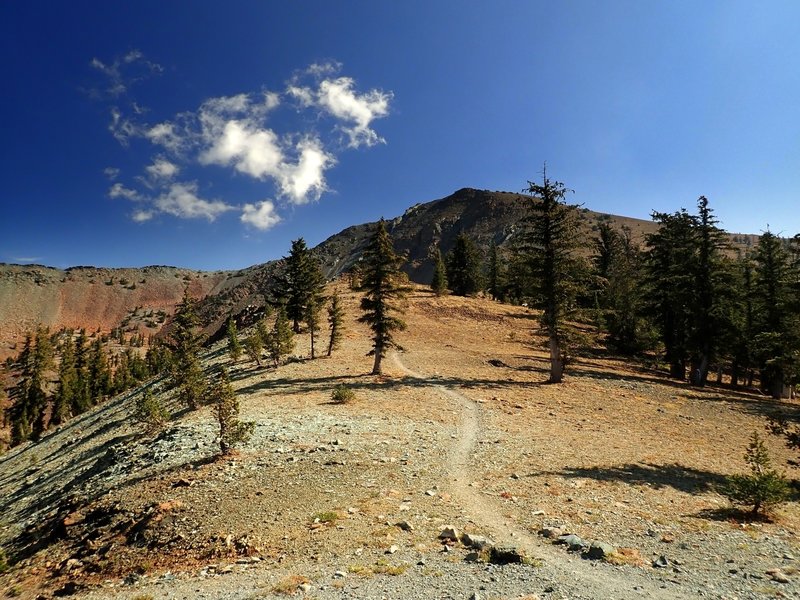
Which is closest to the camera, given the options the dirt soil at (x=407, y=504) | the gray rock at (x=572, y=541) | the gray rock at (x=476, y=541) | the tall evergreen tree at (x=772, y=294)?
the dirt soil at (x=407, y=504)

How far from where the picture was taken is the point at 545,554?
899 centimetres

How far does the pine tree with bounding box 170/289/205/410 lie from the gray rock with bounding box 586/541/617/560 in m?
22.4

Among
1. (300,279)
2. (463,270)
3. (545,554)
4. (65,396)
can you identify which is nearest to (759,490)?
(545,554)

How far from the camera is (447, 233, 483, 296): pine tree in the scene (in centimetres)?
8219

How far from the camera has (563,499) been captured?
12.0 m

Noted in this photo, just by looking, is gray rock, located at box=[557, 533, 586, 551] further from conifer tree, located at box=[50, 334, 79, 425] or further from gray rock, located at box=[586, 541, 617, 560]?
conifer tree, located at box=[50, 334, 79, 425]

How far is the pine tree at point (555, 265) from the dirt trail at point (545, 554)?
15792mm

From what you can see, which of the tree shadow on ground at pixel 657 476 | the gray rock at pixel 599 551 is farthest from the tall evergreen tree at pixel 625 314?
the gray rock at pixel 599 551

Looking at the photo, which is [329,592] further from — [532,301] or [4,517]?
[532,301]

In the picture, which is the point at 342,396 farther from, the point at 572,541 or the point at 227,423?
the point at 572,541

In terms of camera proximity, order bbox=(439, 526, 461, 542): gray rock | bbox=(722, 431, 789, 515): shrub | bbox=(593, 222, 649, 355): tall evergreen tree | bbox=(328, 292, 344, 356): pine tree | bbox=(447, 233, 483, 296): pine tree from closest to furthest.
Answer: bbox=(439, 526, 461, 542): gray rock < bbox=(722, 431, 789, 515): shrub < bbox=(328, 292, 344, 356): pine tree < bbox=(593, 222, 649, 355): tall evergreen tree < bbox=(447, 233, 483, 296): pine tree

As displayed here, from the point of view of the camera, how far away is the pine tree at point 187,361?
82.6 feet

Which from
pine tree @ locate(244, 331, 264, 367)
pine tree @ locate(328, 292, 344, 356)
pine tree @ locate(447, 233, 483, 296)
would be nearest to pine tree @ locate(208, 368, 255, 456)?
pine tree @ locate(328, 292, 344, 356)

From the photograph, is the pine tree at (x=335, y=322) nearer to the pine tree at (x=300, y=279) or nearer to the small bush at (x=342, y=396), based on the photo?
the pine tree at (x=300, y=279)
